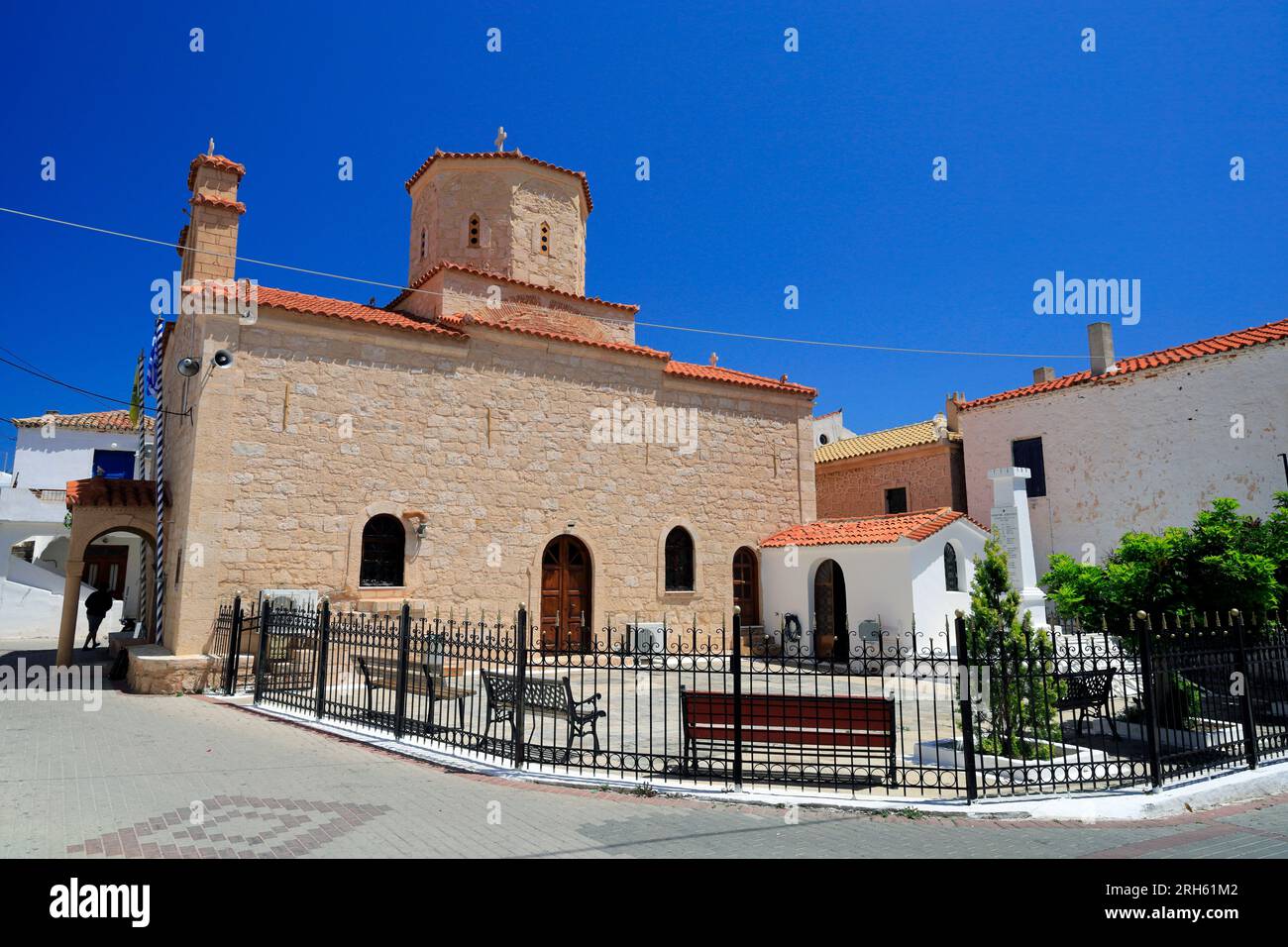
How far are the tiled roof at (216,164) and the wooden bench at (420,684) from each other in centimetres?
964

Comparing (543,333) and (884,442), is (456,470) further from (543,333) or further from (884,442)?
(884,442)

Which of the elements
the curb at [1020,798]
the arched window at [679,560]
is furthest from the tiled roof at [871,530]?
the curb at [1020,798]

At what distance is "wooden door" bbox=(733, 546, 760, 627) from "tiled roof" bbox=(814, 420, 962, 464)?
27.5 ft

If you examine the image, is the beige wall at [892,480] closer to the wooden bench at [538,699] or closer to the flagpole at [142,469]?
the wooden bench at [538,699]

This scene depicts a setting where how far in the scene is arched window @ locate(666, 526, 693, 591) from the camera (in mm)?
17812

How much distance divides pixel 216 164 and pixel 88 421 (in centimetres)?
2400

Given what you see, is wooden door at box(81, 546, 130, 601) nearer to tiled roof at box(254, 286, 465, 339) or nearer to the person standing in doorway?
the person standing in doorway

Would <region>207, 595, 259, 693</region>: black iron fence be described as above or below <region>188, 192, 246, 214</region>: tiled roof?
below

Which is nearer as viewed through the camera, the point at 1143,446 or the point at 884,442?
the point at 1143,446

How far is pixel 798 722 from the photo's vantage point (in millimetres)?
6863

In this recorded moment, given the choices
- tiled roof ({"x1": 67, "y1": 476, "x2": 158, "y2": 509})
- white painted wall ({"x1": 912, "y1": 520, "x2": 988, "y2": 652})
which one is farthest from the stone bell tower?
white painted wall ({"x1": 912, "y1": 520, "x2": 988, "y2": 652})

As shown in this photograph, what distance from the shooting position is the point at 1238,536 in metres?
9.60

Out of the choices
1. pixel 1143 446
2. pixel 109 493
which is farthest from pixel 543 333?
pixel 1143 446
